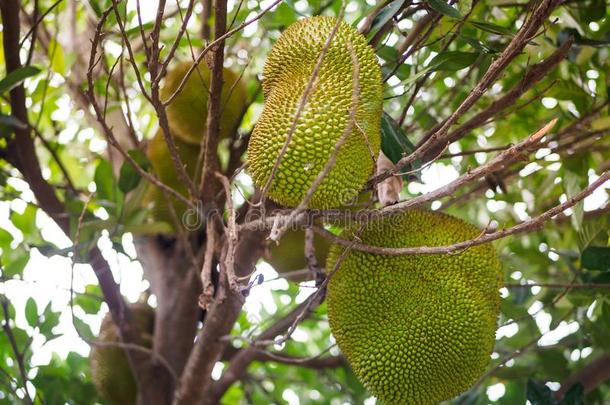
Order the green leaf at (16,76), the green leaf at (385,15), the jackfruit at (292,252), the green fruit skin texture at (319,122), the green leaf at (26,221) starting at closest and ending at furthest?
the green fruit skin texture at (319,122) < the green leaf at (385,15) < the green leaf at (16,76) < the jackfruit at (292,252) < the green leaf at (26,221)

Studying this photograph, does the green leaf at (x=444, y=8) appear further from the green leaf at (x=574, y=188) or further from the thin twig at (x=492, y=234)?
the green leaf at (x=574, y=188)

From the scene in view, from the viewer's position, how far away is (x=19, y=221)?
63.0 inches

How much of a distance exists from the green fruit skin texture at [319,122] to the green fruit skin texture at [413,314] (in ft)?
0.42

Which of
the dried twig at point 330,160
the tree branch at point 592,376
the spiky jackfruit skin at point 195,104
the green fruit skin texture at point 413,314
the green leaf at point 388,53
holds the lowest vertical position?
the tree branch at point 592,376

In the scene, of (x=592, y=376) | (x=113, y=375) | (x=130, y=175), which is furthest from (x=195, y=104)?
(x=592, y=376)

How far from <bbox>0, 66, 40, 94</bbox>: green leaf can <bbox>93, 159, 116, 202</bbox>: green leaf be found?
220 mm

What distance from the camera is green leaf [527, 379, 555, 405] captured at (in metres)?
1.17

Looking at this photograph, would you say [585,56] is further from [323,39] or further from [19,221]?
[19,221]

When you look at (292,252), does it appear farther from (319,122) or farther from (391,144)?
(319,122)

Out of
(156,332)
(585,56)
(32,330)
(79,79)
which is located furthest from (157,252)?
(585,56)

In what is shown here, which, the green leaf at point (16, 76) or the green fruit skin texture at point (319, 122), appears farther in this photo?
the green leaf at point (16, 76)

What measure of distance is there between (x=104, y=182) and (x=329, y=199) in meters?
0.59

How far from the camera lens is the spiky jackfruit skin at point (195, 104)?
4.27ft

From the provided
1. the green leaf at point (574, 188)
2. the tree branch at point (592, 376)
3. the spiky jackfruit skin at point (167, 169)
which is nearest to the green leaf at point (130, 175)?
the spiky jackfruit skin at point (167, 169)
